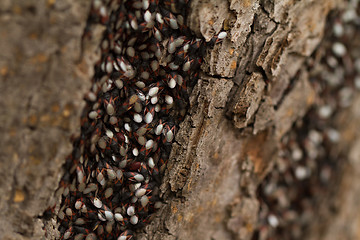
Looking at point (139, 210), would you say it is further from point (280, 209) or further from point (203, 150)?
point (280, 209)

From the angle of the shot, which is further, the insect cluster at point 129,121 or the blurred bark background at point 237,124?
the insect cluster at point 129,121

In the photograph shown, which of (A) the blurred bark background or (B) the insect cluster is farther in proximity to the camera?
(B) the insect cluster

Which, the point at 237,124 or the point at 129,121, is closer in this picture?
the point at 129,121

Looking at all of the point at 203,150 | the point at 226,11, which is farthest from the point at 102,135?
the point at 226,11

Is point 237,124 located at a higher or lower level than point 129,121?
higher
